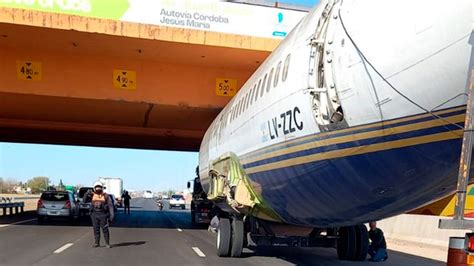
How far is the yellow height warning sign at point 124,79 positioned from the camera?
A: 19955 millimetres

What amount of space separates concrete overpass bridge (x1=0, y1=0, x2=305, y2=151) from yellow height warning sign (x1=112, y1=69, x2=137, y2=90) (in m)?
0.04

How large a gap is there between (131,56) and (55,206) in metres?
9.78

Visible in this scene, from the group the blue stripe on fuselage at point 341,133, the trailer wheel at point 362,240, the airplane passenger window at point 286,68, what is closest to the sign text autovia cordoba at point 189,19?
the trailer wheel at point 362,240

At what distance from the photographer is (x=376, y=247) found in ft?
43.5

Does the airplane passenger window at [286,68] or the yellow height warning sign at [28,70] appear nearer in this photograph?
the airplane passenger window at [286,68]

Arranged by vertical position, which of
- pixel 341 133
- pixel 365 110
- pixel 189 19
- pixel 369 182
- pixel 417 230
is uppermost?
pixel 189 19

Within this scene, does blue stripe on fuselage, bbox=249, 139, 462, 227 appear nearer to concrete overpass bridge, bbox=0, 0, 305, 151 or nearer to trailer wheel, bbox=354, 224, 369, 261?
trailer wheel, bbox=354, 224, 369, 261

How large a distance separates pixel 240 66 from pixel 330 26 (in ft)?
46.8

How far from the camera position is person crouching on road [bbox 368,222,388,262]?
13137 millimetres

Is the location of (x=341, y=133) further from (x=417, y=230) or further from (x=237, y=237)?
(x=417, y=230)

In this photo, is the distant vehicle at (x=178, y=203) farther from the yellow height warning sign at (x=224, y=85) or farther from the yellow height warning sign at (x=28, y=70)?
the yellow height warning sign at (x=28, y=70)

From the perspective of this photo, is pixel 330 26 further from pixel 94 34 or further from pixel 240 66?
pixel 240 66

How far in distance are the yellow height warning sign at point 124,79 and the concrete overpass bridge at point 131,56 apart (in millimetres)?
36

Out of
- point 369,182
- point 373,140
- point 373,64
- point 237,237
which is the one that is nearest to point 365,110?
point 373,140
